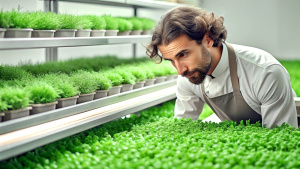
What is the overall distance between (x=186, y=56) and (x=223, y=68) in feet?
1.42

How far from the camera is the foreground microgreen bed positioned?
6.18ft

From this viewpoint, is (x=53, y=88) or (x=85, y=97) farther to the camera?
(x=85, y=97)

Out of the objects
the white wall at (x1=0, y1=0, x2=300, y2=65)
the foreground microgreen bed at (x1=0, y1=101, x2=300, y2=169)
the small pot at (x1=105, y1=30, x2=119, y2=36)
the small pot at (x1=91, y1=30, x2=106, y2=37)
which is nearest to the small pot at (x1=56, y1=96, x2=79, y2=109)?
the foreground microgreen bed at (x1=0, y1=101, x2=300, y2=169)

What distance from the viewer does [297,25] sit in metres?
10.8

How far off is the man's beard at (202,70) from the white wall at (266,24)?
333 inches

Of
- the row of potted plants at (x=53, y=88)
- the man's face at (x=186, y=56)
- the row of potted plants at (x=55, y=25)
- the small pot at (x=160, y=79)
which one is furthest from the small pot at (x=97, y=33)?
the small pot at (x=160, y=79)

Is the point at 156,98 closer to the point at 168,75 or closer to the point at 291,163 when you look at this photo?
the point at 168,75

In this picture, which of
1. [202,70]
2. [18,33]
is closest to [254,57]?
[202,70]

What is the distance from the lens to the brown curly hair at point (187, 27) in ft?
8.84

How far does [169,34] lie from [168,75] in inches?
73.0

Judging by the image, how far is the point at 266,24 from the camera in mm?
11055

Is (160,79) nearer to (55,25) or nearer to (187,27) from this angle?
(187,27)

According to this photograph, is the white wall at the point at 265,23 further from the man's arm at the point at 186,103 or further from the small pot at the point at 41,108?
the small pot at the point at 41,108

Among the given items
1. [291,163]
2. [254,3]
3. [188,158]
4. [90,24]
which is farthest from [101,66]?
[254,3]
